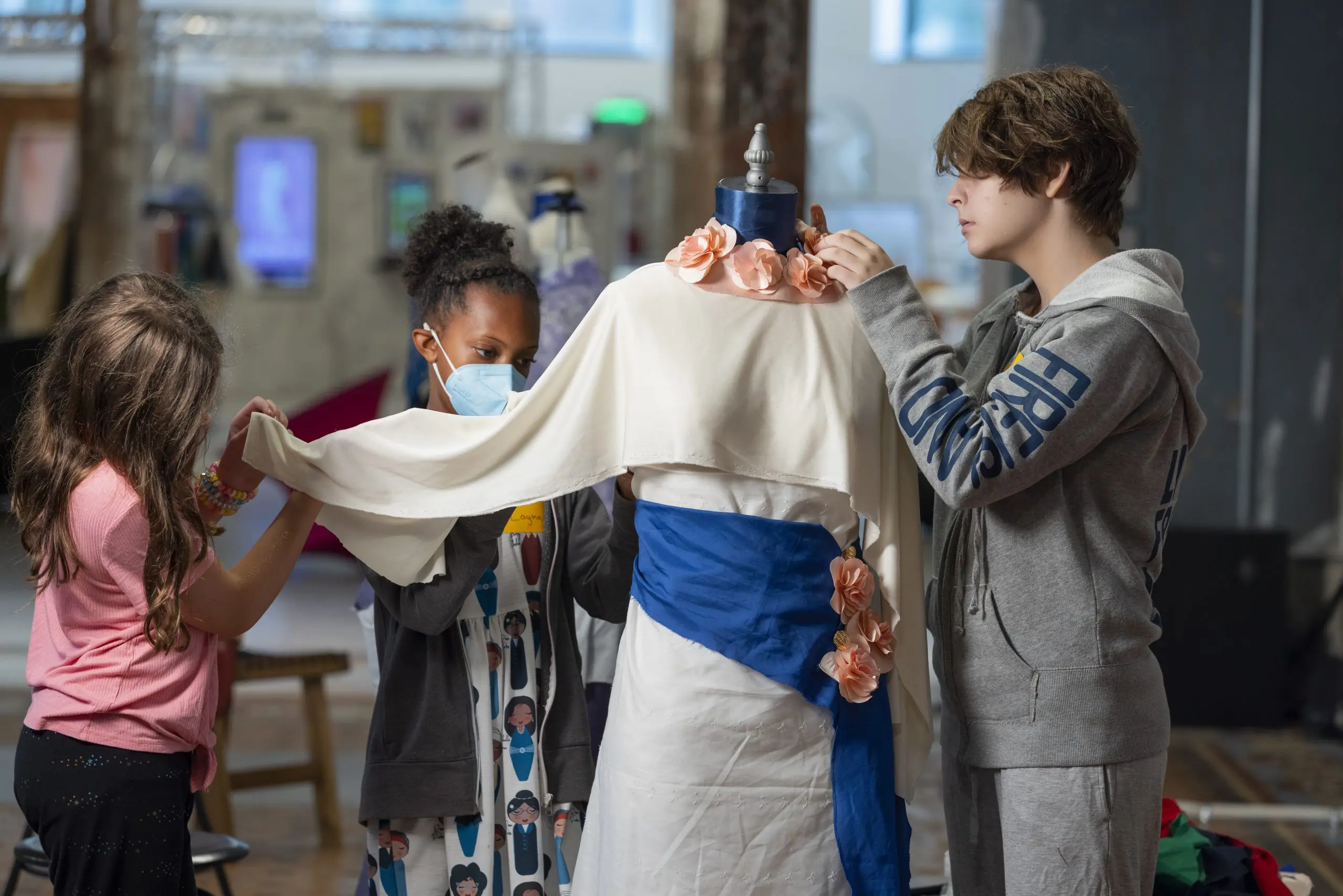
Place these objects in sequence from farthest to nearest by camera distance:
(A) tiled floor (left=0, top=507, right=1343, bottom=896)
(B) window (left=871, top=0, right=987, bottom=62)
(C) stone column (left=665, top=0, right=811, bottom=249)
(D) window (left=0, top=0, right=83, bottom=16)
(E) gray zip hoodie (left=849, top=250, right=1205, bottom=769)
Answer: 1. (B) window (left=871, top=0, right=987, bottom=62)
2. (D) window (left=0, top=0, right=83, bottom=16)
3. (C) stone column (left=665, top=0, right=811, bottom=249)
4. (A) tiled floor (left=0, top=507, right=1343, bottom=896)
5. (E) gray zip hoodie (left=849, top=250, right=1205, bottom=769)

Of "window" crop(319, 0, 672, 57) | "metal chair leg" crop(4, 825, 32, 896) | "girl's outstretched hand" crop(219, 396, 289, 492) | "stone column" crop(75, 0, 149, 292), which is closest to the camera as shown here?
"girl's outstretched hand" crop(219, 396, 289, 492)

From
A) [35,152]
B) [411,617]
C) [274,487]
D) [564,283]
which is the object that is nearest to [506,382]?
[411,617]

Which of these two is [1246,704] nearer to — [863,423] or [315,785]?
[315,785]

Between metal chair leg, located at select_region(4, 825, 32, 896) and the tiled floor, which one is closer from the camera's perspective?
metal chair leg, located at select_region(4, 825, 32, 896)

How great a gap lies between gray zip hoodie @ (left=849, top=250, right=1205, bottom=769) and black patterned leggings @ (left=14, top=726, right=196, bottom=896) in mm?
941

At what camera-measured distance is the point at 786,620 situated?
1.53 meters

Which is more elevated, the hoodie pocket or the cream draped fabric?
the cream draped fabric

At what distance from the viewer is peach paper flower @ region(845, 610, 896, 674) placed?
156cm

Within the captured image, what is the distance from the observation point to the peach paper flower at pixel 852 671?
5.06ft

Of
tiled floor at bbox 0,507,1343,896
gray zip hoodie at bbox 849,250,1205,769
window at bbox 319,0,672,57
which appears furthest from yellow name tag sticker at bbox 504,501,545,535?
window at bbox 319,0,672,57

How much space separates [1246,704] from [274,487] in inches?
205

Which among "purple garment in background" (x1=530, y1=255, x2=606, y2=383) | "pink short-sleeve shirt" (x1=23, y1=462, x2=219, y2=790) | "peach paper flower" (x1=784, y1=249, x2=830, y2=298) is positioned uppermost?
"peach paper flower" (x1=784, y1=249, x2=830, y2=298)

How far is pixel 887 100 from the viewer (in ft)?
33.5

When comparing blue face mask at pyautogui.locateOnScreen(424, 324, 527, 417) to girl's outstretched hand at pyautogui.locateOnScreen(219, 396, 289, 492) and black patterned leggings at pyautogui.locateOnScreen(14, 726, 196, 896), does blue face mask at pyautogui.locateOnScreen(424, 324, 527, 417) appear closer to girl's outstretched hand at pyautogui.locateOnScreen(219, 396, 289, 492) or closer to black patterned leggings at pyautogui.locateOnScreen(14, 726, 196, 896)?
girl's outstretched hand at pyautogui.locateOnScreen(219, 396, 289, 492)
